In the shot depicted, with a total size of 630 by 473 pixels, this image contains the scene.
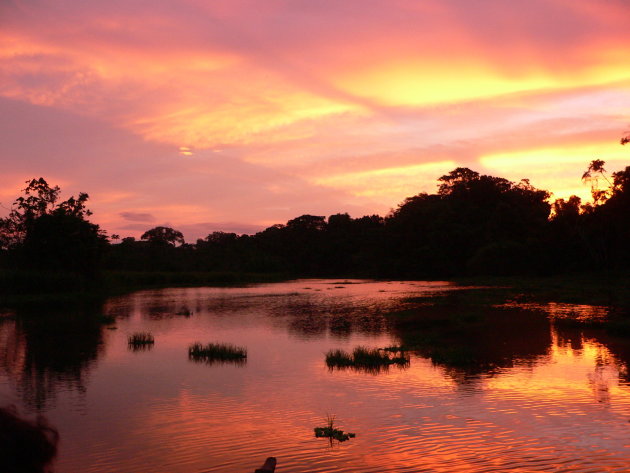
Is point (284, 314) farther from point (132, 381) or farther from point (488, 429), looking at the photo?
point (488, 429)

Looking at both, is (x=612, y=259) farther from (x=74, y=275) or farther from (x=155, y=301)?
(x=74, y=275)

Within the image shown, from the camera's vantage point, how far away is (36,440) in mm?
3529

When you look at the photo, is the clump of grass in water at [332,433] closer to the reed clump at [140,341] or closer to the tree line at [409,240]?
the reed clump at [140,341]

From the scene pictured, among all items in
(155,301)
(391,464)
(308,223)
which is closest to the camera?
(391,464)

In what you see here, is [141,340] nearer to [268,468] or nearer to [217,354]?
[217,354]

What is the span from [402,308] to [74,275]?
4157cm

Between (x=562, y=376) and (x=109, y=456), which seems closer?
(x=109, y=456)

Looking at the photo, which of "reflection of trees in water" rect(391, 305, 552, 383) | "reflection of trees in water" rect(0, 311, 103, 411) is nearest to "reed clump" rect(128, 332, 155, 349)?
"reflection of trees in water" rect(0, 311, 103, 411)

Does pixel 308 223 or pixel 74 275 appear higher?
pixel 308 223

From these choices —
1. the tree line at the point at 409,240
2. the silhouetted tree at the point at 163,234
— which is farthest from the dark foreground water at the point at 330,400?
the silhouetted tree at the point at 163,234

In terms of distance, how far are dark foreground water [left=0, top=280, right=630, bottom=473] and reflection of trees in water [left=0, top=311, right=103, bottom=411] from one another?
114 mm

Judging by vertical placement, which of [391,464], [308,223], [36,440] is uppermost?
[308,223]

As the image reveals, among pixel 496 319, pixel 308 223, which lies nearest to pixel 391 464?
pixel 496 319

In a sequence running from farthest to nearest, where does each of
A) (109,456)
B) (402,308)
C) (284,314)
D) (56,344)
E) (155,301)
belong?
(155,301), (402,308), (284,314), (56,344), (109,456)
